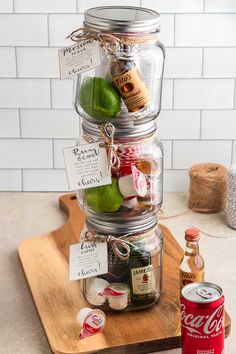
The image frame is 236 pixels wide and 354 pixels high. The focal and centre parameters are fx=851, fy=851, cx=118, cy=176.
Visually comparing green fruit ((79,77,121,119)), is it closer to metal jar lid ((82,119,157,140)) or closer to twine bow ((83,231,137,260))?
metal jar lid ((82,119,157,140))

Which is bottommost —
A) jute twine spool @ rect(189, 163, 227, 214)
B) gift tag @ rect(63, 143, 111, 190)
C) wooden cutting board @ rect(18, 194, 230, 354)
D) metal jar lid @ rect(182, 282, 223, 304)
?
wooden cutting board @ rect(18, 194, 230, 354)

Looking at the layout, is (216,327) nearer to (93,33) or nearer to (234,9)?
(93,33)

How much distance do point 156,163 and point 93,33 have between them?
0.93 feet

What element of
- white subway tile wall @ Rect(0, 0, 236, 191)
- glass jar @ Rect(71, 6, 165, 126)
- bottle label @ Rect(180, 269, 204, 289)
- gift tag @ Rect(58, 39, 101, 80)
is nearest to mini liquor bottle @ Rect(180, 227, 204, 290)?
bottle label @ Rect(180, 269, 204, 289)

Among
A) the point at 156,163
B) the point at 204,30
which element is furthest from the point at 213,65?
the point at 156,163

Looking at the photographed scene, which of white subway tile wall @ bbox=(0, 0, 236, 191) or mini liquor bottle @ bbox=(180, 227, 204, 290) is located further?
white subway tile wall @ bbox=(0, 0, 236, 191)

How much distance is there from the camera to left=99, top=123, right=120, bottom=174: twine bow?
1.56 m

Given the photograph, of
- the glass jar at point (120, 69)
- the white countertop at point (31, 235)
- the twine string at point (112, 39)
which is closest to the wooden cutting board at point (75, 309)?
the white countertop at point (31, 235)

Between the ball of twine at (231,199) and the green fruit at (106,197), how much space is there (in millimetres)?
479

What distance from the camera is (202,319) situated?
1440 mm

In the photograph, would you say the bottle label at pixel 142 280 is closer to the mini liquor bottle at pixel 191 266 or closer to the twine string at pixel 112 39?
the mini liquor bottle at pixel 191 266

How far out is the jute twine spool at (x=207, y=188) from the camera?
6.84ft

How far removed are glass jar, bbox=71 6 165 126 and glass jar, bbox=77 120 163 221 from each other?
0.03m

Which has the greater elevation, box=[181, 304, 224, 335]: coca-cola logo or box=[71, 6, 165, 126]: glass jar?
box=[71, 6, 165, 126]: glass jar
